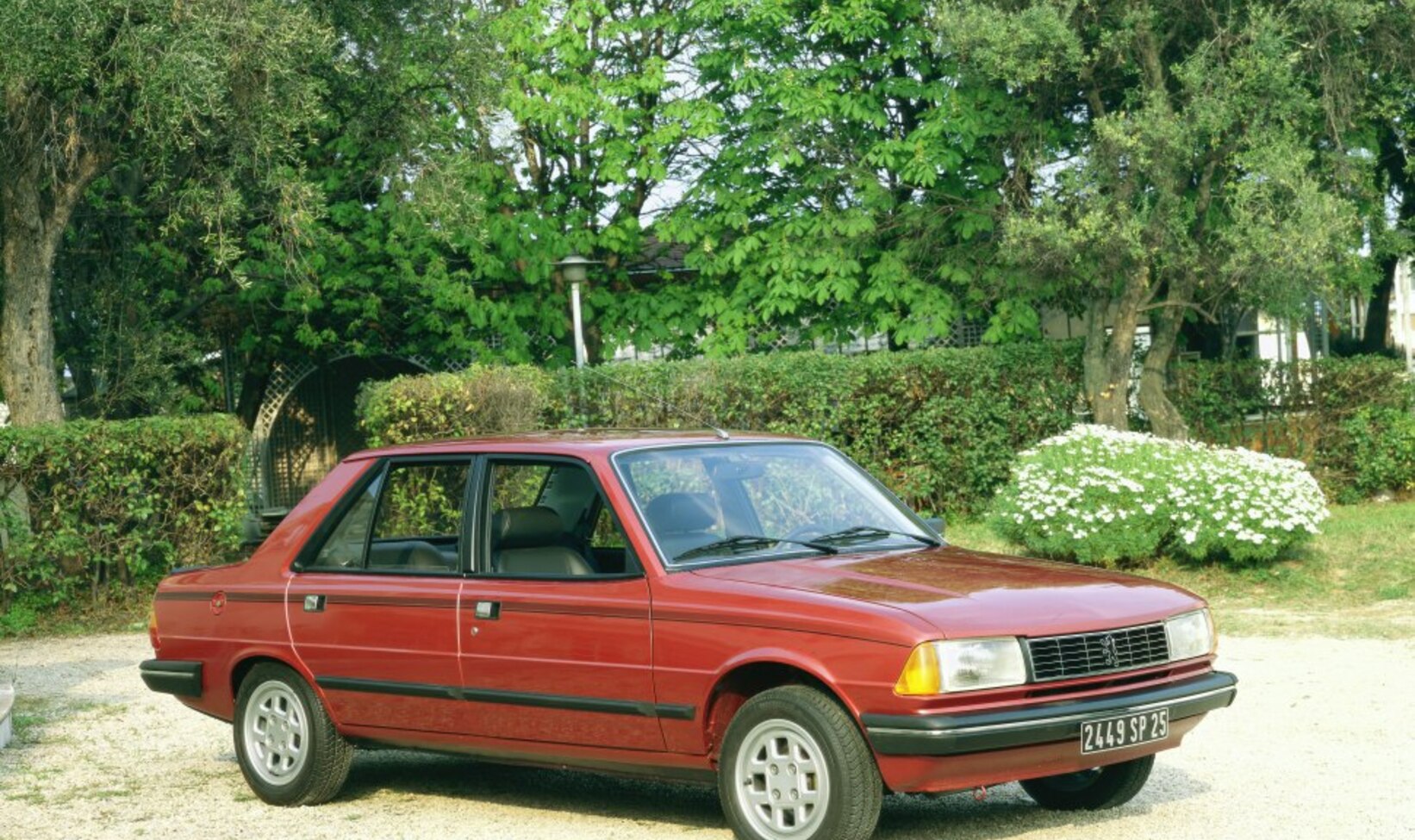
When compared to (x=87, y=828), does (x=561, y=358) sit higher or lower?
higher

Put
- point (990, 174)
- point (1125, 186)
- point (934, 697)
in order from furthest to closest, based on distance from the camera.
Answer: point (990, 174) < point (1125, 186) < point (934, 697)

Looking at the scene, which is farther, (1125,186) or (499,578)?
(1125,186)

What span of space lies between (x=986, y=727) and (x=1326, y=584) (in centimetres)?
1107

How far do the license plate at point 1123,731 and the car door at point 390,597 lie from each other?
271cm

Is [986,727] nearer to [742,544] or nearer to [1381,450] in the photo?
[742,544]

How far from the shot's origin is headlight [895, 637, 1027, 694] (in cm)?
643

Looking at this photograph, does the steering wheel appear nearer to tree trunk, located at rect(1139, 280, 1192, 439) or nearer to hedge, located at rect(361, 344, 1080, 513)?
hedge, located at rect(361, 344, 1080, 513)

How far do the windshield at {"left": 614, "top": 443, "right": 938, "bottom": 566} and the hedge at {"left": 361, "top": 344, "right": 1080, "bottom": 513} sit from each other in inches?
475

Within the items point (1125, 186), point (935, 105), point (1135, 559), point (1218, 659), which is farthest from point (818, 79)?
point (1218, 659)

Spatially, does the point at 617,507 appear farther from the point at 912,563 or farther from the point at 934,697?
the point at 934,697

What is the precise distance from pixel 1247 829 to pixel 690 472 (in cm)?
269

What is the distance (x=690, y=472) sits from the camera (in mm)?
7840

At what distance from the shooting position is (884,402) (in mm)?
22391

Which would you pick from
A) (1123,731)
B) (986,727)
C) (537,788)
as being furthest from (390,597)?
(1123,731)
